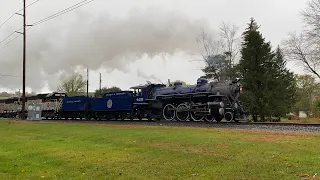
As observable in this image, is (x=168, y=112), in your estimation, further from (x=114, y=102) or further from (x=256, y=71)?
(x=256, y=71)

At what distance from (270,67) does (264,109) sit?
477cm

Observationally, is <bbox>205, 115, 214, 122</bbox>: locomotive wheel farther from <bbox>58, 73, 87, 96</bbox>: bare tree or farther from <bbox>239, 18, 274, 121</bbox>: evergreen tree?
<bbox>58, 73, 87, 96</bbox>: bare tree

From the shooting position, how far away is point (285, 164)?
7203 millimetres

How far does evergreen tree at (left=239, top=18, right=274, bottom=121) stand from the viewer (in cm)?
3388

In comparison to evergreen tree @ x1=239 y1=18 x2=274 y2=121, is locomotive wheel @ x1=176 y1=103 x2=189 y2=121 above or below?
below

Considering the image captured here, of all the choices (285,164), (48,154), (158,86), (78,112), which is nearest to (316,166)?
(285,164)

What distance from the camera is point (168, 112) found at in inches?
1043

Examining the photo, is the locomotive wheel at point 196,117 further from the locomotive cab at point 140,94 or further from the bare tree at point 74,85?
the bare tree at point 74,85

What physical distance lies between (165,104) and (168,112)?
0.75 metres

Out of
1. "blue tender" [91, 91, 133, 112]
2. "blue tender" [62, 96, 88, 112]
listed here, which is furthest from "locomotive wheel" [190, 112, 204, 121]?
"blue tender" [62, 96, 88, 112]

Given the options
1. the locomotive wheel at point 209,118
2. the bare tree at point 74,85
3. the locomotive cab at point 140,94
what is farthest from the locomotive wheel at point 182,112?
the bare tree at point 74,85

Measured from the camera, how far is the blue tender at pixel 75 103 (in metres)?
Result: 35.2

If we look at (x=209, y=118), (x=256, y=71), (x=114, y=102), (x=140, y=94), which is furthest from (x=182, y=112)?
(x=256, y=71)

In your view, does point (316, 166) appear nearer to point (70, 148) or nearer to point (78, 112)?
point (70, 148)
